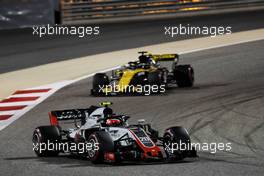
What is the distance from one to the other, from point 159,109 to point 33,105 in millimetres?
3084

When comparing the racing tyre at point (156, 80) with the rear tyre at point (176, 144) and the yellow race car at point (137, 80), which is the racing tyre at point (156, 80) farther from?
the rear tyre at point (176, 144)

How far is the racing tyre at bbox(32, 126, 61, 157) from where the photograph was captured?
12945 mm

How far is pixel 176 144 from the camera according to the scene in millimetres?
12195

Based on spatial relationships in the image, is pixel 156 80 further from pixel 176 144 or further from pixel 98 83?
pixel 176 144

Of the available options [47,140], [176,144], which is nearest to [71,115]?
[47,140]

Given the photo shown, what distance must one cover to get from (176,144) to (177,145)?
0.02 meters

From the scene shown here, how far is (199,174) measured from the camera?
444 inches

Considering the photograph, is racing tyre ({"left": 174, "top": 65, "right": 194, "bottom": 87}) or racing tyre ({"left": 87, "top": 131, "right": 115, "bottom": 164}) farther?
racing tyre ({"left": 174, "top": 65, "right": 194, "bottom": 87})

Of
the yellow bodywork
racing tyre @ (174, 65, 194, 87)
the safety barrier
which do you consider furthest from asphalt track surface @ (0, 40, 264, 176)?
the safety barrier

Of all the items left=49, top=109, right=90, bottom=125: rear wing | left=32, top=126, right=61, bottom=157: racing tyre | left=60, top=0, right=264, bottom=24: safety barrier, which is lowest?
left=32, top=126, right=61, bottom=157: racing tyre

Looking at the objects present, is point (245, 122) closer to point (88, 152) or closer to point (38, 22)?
point (88, 152)

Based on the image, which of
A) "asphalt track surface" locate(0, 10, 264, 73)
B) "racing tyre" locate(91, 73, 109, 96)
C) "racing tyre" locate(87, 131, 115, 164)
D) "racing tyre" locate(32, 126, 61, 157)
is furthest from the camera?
"asphalt track surface" locate(0, 10, 264, 73)

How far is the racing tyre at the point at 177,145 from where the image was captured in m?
12.2

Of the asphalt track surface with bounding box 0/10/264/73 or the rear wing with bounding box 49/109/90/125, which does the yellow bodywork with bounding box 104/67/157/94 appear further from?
the asphalt track surface with bounding box 0/10/264/73
